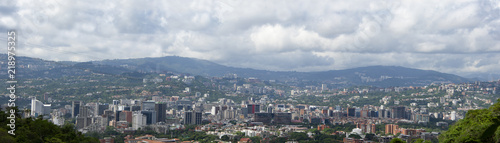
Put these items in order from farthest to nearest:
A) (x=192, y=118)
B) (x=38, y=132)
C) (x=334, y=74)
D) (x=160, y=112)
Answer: (x=334, y=74)
(x=160, y=112)
(x=192, y=118)
(x=38, y=132)

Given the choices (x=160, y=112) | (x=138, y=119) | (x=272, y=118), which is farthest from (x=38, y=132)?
(x=272, y=118)

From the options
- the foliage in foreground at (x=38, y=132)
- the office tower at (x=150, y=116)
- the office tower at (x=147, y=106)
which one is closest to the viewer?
the foliage in foreground at (x=38, y=132)

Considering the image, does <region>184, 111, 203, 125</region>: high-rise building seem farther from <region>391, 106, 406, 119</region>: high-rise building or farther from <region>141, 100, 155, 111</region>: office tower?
<region>391, 106, 406, 119</region>: high-rise building

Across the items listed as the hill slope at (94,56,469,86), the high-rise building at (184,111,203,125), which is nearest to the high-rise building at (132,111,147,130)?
the high-rise building at (184,111,203,125)

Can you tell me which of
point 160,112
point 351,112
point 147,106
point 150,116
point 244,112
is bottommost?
point 244,112

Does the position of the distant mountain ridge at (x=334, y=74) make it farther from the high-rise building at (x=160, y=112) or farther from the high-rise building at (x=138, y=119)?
the high-rise building at (x=138, y=119)

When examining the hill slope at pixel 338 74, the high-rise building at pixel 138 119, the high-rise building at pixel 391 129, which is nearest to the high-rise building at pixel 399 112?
the high-rise building at pixel 391 129

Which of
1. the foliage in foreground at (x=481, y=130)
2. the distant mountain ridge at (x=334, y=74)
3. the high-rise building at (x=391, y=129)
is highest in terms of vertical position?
the distant mountain ridge at (x=334, y=74)

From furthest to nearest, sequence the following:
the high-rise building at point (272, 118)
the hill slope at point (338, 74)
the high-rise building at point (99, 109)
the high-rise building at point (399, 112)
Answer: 1. the hill slope at point (338, 74)
2. the high-rise building at point (399, 112)
3. the high-rise building at point (272, 118)
4. the high-rise building at point (99, 109)

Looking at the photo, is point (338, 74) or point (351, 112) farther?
point (338, 74)

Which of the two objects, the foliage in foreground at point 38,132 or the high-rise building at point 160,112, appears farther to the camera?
the high-rise building at point 160,112

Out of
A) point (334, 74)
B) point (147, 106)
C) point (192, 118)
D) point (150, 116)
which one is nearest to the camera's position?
point (150, 116)

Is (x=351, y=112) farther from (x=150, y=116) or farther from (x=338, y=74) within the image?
(x=338, y=74)

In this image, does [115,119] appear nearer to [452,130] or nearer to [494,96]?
[452,130]
